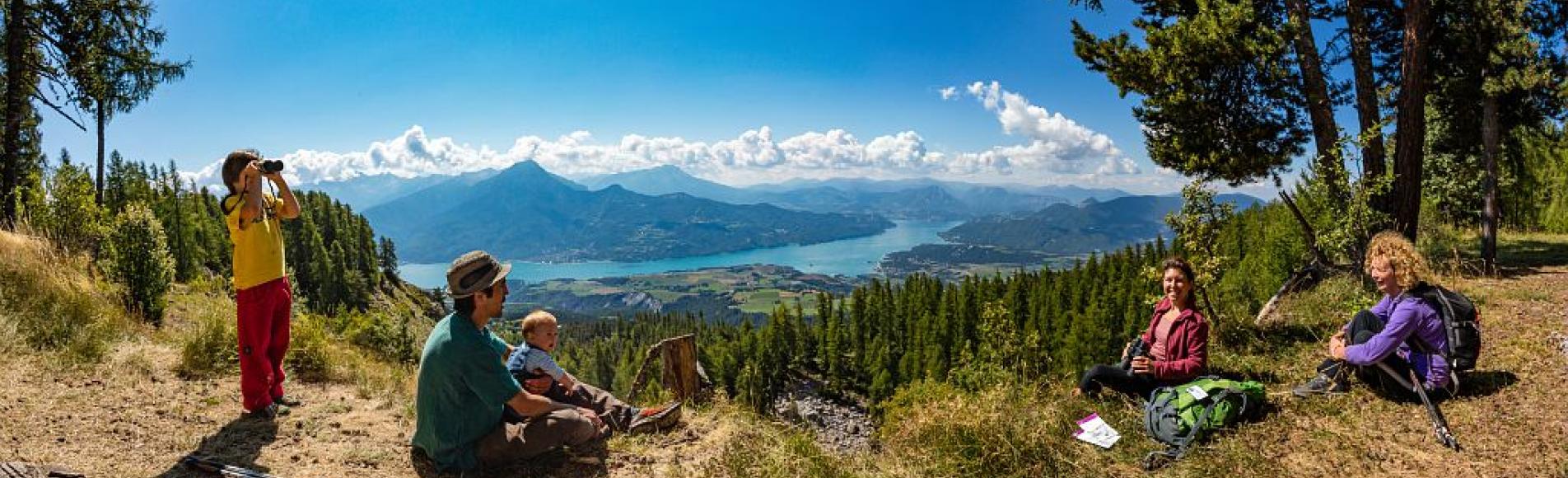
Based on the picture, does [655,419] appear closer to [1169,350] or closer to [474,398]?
[474,398]

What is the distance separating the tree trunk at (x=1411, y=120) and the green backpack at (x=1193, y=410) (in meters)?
6.96

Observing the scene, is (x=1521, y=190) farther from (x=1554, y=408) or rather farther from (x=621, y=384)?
(x=621, y=384)

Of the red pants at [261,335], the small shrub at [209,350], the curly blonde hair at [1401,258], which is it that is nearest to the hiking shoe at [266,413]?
the red pants at [261,335]

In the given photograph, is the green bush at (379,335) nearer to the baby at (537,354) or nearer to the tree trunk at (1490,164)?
the baby at (537,354)

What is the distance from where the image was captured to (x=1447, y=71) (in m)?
12.7

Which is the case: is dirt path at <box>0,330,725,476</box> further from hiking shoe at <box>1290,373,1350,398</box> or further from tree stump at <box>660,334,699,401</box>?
hiking shoe at <box>1290,373,1350,398</box>

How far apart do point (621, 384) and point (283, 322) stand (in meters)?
89.7

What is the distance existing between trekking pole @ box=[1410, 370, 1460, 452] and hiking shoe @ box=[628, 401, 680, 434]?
592 centimetres

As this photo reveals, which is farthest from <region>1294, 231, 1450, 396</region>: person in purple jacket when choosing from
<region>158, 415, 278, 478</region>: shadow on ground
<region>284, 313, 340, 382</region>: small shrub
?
<region>284, 313, 340, 382</region>: small shrub

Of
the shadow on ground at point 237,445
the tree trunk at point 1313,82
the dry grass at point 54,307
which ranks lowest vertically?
the shadow on ground at point 237,445

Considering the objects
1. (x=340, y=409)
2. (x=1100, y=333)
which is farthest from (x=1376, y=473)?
(x=1100, y=333)

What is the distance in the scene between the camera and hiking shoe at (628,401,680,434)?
5.64 metres

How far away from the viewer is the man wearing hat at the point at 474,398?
4.46 metres

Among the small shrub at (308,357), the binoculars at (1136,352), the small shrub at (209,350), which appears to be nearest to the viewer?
the binoculars at (1136,352)
